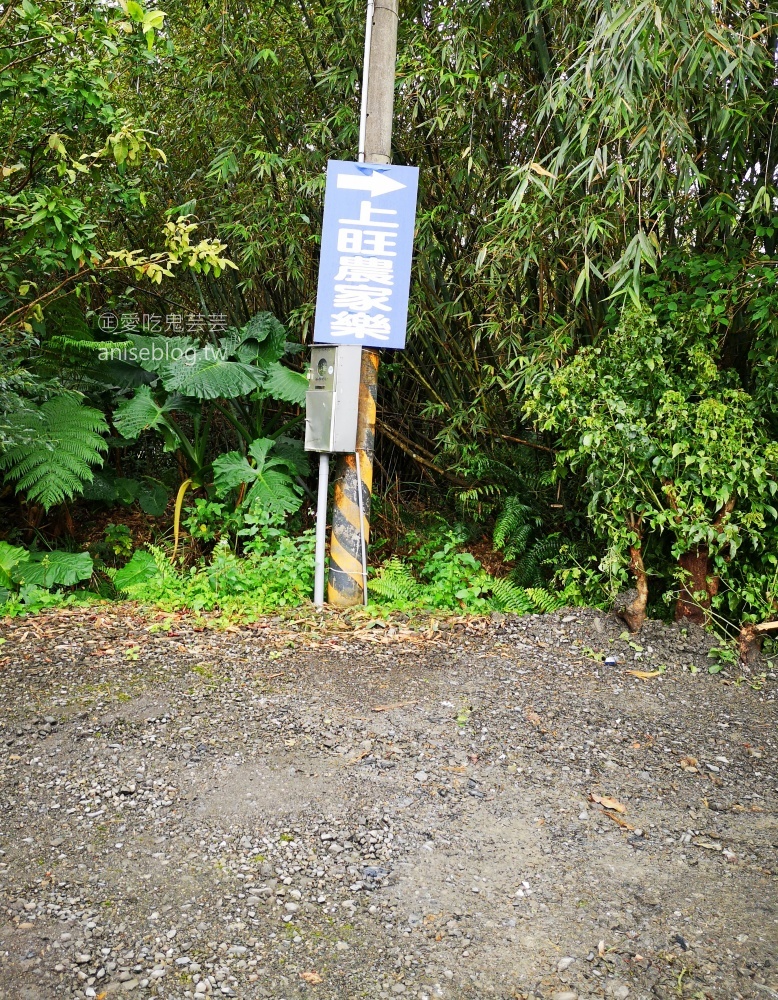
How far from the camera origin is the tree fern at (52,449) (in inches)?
195

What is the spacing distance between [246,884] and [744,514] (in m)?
2.56

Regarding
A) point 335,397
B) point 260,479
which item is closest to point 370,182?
point 335,397

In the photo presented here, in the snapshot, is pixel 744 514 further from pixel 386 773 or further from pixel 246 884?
pixel 246 884

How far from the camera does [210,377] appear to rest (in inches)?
210

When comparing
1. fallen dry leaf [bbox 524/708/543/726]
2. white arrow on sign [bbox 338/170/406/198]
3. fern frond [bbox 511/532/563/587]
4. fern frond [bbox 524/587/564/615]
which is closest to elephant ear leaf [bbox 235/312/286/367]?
white arrow on sign [bbox 338/170/406/198]

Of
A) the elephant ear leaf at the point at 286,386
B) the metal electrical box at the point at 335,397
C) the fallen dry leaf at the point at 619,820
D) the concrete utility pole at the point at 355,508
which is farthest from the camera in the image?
the elephant ear leaf at the point at 286,386

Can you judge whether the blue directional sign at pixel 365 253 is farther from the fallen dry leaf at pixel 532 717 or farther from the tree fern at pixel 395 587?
the fallen dry leaf at pixel 532 717

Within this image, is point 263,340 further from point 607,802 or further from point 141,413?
point 607,802

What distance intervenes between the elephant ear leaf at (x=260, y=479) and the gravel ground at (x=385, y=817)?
119 centimetres

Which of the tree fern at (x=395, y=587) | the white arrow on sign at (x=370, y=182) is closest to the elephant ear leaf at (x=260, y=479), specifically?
the tree fern at (x=395, y=587)

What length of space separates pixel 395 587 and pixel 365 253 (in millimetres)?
1799

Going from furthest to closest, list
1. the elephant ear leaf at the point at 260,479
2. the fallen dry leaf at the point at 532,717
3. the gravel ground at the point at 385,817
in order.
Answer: the elephant ear leaf at the point at 260,479 < the fallen dry leaf at the point at 532,717 < the gravel ground at the point at 385,817

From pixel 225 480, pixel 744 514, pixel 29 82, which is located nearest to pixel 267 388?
pixel 225 480

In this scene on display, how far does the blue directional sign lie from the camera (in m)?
4.21
